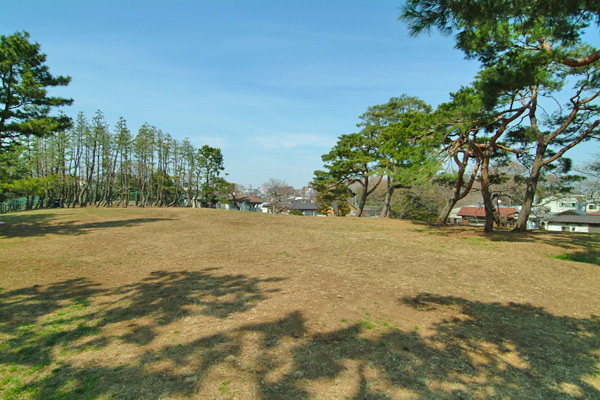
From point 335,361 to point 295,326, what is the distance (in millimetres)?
795

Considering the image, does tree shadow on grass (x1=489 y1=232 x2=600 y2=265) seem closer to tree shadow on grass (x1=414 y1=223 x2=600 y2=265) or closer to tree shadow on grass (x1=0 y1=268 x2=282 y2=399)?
tree shadow on grass (x1=414 y1=223 x2=600 y2=265)

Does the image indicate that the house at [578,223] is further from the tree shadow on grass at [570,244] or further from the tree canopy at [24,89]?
the tree canopy at [24,89]

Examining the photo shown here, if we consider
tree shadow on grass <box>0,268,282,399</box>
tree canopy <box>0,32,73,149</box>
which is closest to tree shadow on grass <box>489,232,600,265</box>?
tree shadow on grass <box>0,268,282,399</box>

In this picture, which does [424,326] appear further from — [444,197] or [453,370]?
[444,197]

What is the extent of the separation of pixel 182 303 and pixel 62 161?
107 ft

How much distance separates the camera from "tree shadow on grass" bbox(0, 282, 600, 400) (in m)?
2.53

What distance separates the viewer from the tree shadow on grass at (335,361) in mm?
2529

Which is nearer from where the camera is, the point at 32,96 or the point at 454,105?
the point at 32,96

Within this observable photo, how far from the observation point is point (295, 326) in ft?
11.8

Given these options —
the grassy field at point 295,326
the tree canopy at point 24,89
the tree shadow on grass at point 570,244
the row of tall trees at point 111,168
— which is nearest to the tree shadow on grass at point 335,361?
the grassy field at point 295,326

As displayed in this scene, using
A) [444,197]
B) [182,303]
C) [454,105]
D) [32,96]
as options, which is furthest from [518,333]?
[444,197]

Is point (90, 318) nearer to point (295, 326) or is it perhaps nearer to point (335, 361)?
point (295, 326)

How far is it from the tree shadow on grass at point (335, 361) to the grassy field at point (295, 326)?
0.02m

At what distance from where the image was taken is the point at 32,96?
389 inches
